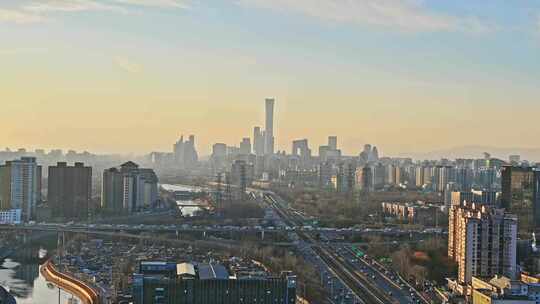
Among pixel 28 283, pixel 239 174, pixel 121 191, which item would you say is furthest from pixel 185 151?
pixel 28 283

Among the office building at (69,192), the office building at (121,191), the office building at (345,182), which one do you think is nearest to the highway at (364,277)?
the office building at (69,192)

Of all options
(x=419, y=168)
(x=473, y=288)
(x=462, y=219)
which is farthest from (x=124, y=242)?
(x=419, y=168)

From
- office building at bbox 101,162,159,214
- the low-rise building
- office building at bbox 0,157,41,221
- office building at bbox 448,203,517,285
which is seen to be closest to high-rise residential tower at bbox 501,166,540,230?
office building at bbox 448,203,517,285

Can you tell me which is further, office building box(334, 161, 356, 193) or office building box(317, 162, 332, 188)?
office building box(317, 162, 332, 188)

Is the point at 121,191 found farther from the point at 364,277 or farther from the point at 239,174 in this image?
the point at 239,174

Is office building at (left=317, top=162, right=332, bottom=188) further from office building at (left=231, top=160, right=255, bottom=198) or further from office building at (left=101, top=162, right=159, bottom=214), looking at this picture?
office building at (left=101, top=162, right=159, bottom=214)

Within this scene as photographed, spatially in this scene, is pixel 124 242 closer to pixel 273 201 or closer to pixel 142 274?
pixel 142 274

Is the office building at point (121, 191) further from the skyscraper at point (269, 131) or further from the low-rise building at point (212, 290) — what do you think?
the skyscraper at point (269, 131)

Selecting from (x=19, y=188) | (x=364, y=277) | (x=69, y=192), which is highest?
(x=19, y=188)
